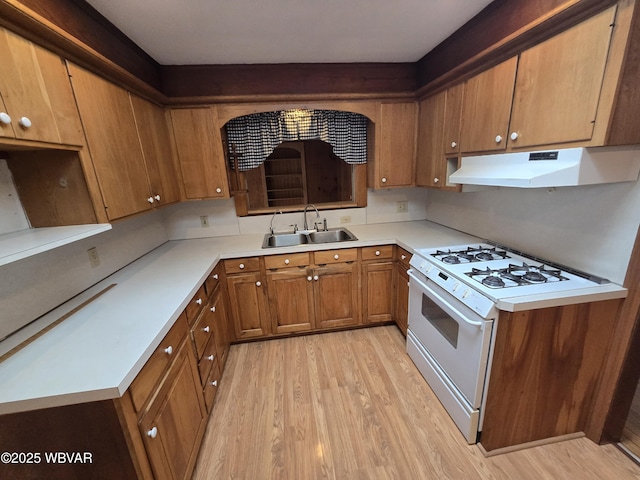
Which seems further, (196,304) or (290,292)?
(290,292)

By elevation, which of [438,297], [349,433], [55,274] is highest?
[55,274]

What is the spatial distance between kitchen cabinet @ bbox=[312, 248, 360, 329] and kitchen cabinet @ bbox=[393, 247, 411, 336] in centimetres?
37

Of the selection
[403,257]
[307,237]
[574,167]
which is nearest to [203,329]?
[307,237]

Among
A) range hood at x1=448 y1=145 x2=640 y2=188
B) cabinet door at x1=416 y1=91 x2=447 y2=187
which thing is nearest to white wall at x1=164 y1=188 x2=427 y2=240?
cabinet door at x1=416 y1=91 x2=447 y2=187

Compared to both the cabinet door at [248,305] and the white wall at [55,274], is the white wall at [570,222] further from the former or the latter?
the white wall at [55,274]

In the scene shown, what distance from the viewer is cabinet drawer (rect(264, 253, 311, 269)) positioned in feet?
7.58

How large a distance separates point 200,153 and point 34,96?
4.32ft

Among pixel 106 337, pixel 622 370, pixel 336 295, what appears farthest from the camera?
pixel 336 295

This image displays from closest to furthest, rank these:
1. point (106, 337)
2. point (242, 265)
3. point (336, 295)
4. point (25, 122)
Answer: point (25, 122), point (106, 337), point (242, 265), point (336, 295)

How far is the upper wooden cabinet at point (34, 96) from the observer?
37.8 inches

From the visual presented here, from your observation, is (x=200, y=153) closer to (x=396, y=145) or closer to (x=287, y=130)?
(x=287, y=130)

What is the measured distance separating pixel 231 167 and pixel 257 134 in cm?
40

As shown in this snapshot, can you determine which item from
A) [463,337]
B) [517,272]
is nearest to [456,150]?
[517,272]

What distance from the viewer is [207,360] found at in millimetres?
1763
